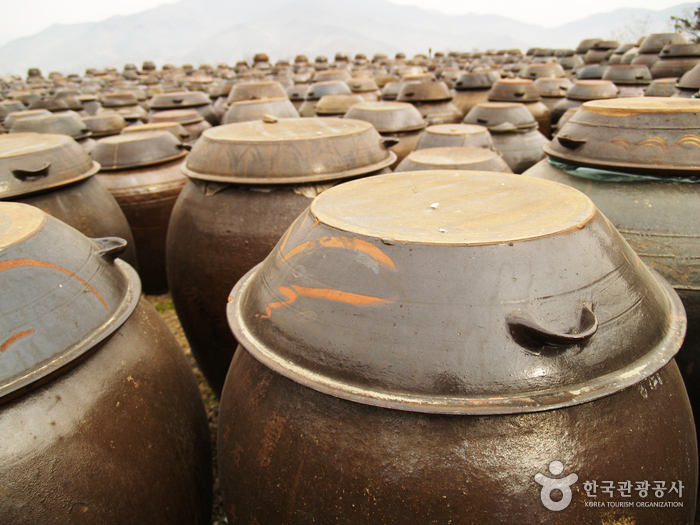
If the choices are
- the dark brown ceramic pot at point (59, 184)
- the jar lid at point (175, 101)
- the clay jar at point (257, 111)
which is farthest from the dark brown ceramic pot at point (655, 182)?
the jar lid at point (175, 101)

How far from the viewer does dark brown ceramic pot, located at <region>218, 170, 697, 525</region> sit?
4.13 feet

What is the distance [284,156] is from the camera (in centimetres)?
288

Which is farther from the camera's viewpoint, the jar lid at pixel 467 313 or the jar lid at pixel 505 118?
the jar lid at pixel 505 118

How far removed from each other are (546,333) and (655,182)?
185 cm

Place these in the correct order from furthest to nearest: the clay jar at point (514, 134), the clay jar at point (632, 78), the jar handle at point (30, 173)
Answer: the clay jar at point (632, 78)
the clay jar at point (514, 134)
the jar handle at point (30, 173)

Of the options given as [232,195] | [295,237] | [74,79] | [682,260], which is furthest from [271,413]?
[74,79]

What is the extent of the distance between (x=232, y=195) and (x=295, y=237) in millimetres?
1334

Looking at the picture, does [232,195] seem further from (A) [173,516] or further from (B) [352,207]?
(A) [173,516]

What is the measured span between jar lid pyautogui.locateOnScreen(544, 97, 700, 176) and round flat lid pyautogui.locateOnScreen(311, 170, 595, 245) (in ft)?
2.96

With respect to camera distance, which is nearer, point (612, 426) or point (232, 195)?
point (612, 426)

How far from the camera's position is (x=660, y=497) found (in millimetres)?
1411

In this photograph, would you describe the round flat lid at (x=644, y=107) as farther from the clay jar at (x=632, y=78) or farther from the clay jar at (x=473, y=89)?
the clay jar at (x=632, y=78)
